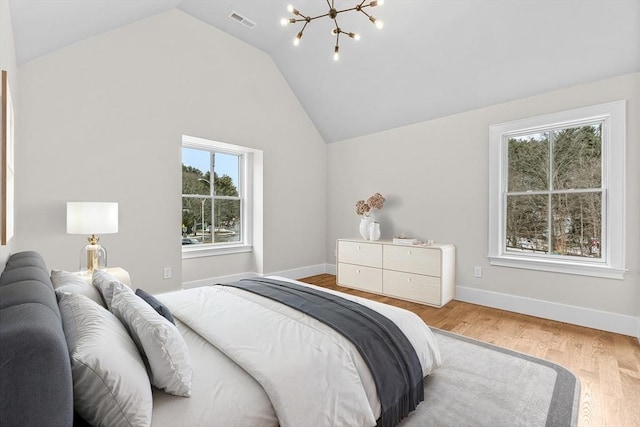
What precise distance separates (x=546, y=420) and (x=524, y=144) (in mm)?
2859

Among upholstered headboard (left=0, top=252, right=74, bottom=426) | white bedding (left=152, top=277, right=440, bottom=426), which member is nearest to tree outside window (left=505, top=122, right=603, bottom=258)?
white bedding (left=152, top=277, right=440, bottom=426)

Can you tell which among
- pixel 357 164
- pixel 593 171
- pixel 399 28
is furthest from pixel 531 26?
pixel 357 164

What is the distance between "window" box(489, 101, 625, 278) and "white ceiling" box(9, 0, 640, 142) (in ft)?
1.41

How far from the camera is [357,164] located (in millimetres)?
5047

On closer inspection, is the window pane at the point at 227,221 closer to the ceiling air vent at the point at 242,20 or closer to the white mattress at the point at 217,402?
the ceiling air vent at the point at 242,20

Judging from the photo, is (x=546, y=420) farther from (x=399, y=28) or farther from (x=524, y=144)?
(x=399, y=28)

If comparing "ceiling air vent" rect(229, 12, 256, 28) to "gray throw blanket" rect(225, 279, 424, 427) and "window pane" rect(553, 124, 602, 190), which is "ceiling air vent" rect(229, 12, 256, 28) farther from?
"window pane" rect(553, 124, 602, 190)

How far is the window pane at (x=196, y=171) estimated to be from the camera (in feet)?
13.6

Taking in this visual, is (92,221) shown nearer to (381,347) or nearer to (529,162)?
(381,347)

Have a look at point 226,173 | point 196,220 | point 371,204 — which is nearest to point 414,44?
point 371,204

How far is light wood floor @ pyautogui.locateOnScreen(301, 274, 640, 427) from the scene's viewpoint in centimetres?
183

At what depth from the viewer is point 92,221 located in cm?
254

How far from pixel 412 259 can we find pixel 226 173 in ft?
9.37

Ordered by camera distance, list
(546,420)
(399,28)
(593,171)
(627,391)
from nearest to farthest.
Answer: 1. (546,420)
2. (627,391)
3. (593,171)
4. (399,28)
